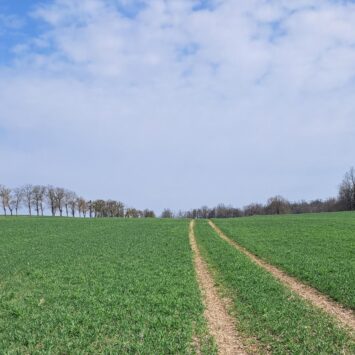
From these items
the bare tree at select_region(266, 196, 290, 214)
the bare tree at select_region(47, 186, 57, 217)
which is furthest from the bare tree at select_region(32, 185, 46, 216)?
the bare tree at select_region(266, 196, 290, 214)

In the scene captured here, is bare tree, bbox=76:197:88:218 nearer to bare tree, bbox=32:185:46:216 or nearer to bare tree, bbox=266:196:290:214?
bare tree, bbox=32:185:46:216

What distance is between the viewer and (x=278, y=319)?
1190 cm

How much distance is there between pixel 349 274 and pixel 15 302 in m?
15.1

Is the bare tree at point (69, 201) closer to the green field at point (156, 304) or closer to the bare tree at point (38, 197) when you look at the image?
the bare tree at point (38, 197)

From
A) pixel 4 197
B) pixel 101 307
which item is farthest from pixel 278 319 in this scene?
pixel 4 197

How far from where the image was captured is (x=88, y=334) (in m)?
10.7

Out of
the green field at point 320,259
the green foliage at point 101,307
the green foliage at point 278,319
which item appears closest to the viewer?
the green foliage at point 278,319

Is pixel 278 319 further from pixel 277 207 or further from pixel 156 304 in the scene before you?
pixel 277 207

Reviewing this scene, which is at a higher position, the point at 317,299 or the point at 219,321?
the point at 219,321

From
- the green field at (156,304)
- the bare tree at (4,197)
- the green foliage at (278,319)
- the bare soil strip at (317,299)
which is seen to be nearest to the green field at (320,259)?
the green field at (156,304)

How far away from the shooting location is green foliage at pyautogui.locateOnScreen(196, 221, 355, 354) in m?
9.69

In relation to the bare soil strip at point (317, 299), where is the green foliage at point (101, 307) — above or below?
above

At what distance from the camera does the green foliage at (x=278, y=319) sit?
9.69 metres

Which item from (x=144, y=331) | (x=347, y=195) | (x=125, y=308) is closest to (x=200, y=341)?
(x=144, y=331)
